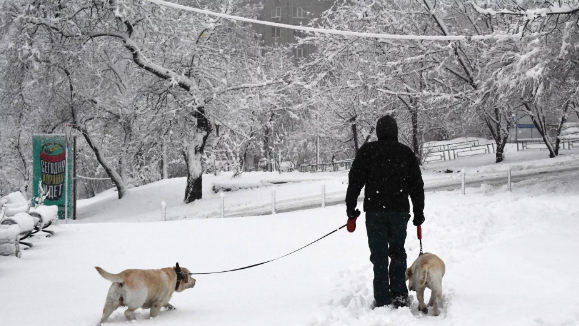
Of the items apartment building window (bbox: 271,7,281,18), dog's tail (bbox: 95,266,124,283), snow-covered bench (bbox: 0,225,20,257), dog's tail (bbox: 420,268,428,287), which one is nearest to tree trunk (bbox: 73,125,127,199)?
snow-covered bench (bbox: 0,225,20,257)

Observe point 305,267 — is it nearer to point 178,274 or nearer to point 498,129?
point 178,274

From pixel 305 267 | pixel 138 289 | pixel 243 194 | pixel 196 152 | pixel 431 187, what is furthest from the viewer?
pixel 243 194

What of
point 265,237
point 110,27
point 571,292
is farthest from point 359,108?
point 571,292

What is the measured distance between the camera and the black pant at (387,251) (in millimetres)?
6277

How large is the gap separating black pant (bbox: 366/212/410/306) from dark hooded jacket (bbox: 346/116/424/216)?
0.36 feet

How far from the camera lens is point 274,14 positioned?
90625 mm

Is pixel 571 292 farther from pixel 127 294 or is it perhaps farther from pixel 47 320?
pixel 47 320

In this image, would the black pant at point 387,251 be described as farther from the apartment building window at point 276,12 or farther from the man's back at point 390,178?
the apartment building window at point 276,12

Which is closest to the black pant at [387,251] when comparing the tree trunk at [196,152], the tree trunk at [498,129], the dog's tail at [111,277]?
the dog's tail at [111,277]

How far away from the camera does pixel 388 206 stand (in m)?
6.27

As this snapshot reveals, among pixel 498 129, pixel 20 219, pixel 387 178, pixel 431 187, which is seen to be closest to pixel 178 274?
pixel 387 178

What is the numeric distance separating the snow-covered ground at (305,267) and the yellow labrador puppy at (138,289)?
8.0 inches

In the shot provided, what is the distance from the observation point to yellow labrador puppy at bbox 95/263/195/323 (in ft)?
18.9

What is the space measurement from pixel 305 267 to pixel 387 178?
3761mm
